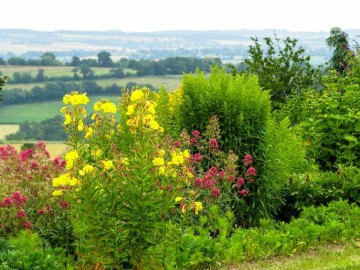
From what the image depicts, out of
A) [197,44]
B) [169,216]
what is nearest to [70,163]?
[169,216]

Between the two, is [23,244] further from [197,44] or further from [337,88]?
[197,44]

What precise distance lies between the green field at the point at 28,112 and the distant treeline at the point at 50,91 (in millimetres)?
1049

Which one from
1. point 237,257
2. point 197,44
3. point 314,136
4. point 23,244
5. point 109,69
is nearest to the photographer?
point 23,244

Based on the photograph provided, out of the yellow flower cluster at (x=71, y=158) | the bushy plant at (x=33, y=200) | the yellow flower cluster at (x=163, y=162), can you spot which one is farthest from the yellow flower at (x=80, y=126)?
the bushy plant at (x=33, y=200)

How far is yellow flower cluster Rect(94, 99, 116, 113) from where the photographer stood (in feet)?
18.8

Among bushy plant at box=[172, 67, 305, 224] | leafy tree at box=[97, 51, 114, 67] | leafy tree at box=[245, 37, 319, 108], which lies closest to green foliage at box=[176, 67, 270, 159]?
bushy plant at box=[172, 67, 305, 224]

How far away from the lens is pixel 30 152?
7309 mm

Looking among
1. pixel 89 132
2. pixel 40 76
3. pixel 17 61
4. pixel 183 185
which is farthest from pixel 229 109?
pixel 17 61

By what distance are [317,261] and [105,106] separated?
8.99 ft

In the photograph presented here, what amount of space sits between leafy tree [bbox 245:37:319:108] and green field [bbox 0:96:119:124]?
4197 cm

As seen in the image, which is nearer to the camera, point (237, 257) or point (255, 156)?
point (237, 257)

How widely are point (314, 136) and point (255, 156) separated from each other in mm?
2337

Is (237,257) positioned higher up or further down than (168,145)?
further down

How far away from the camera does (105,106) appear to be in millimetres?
5770
